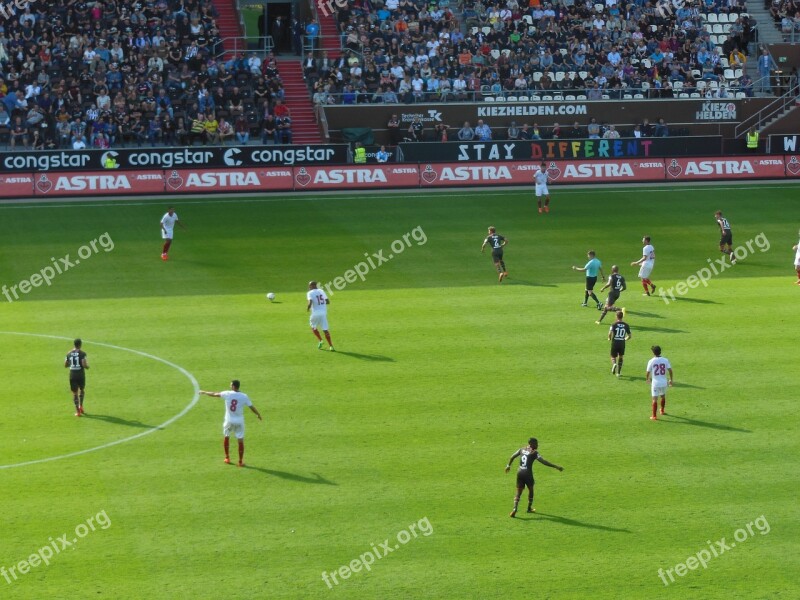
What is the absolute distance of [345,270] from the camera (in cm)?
4531

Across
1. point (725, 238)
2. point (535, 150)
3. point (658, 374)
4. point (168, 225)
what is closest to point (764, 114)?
point (535, 150)

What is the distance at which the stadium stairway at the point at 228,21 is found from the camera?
227 ft

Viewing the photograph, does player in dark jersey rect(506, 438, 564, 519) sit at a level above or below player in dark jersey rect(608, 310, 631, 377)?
below

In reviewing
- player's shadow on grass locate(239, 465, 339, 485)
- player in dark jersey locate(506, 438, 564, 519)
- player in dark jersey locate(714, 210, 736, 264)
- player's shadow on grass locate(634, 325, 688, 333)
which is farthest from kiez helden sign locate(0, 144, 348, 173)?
player in dark jersey locate(506, 438, 564, 519)

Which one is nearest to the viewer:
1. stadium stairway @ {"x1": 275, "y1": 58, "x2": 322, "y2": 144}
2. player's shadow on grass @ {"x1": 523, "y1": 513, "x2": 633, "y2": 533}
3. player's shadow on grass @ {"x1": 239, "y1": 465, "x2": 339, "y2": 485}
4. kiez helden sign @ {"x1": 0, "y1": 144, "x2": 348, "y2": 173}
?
player's shadow on grass @ {"x1": 523, "y1": 513, "x2": 633, "y2": 533}

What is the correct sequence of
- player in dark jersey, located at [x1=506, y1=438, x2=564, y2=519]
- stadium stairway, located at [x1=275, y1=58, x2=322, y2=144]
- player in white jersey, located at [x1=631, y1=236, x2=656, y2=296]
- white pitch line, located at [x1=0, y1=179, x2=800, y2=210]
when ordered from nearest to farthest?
1. player in dark jersey, located at [x1=506, y1=438, x2=564, y2=519]
2. player in white jersey, located at [x1=631, y1=236, x2=656, y2=296]
3. white pitch line, located at [x1=0, y1=179, x2=800, y2=210]
4. stadium stairway, located at [x1=275, y1=58, x2=322, y2=144]

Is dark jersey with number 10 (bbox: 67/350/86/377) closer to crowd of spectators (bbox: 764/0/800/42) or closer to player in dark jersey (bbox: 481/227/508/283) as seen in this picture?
player in dark jersey (bbox: 481/227/508/283)

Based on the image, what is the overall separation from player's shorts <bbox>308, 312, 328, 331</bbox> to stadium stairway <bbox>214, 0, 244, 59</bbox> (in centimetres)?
3667

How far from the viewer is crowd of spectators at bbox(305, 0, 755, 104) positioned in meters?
66.9

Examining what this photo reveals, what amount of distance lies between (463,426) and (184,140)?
35.3 metres

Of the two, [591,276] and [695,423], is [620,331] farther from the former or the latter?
[591,276]

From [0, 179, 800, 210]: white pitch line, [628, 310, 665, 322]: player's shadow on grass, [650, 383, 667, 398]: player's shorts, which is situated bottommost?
[650, 383, 667, 398]: player's shorts

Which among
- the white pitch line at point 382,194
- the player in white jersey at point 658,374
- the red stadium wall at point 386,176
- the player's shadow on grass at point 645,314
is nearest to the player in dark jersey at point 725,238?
the player's shadow on grass at point 645,314

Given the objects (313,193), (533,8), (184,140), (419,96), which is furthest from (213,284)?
(533,8)
